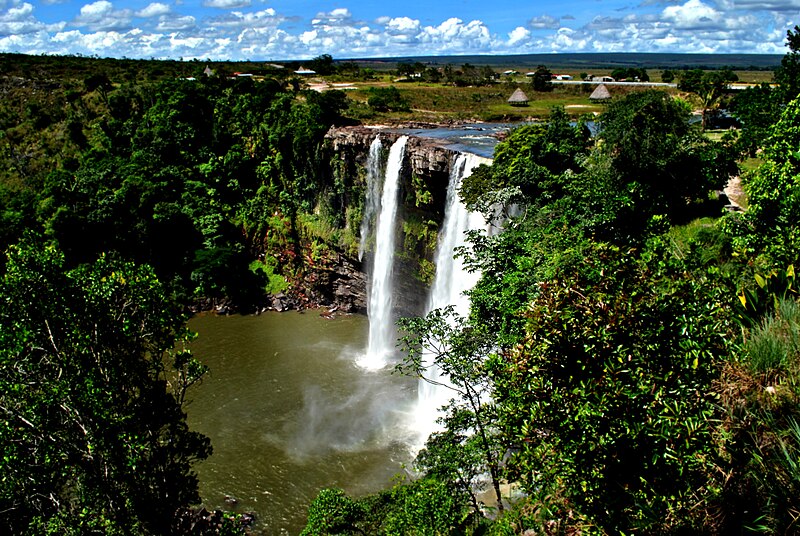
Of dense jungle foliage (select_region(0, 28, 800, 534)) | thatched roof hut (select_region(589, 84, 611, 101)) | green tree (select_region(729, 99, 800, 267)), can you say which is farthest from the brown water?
thatched roof hut (select_region(589, 84, 611, 101))

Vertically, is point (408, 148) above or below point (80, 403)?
above

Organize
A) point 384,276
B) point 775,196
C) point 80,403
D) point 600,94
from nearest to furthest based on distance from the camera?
point 80,403, point 775,196, point 384,276, point 600,94

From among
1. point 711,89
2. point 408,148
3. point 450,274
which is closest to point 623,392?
point 450,274

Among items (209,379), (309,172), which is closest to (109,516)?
(209,379)

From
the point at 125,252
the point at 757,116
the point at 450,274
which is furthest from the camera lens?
the point at 125,252

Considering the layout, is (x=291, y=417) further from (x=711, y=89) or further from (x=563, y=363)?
(x=711, y=89)

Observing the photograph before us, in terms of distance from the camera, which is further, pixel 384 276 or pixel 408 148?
pixel 384 276

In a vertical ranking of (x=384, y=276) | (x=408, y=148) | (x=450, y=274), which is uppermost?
(x=408, y=148)
